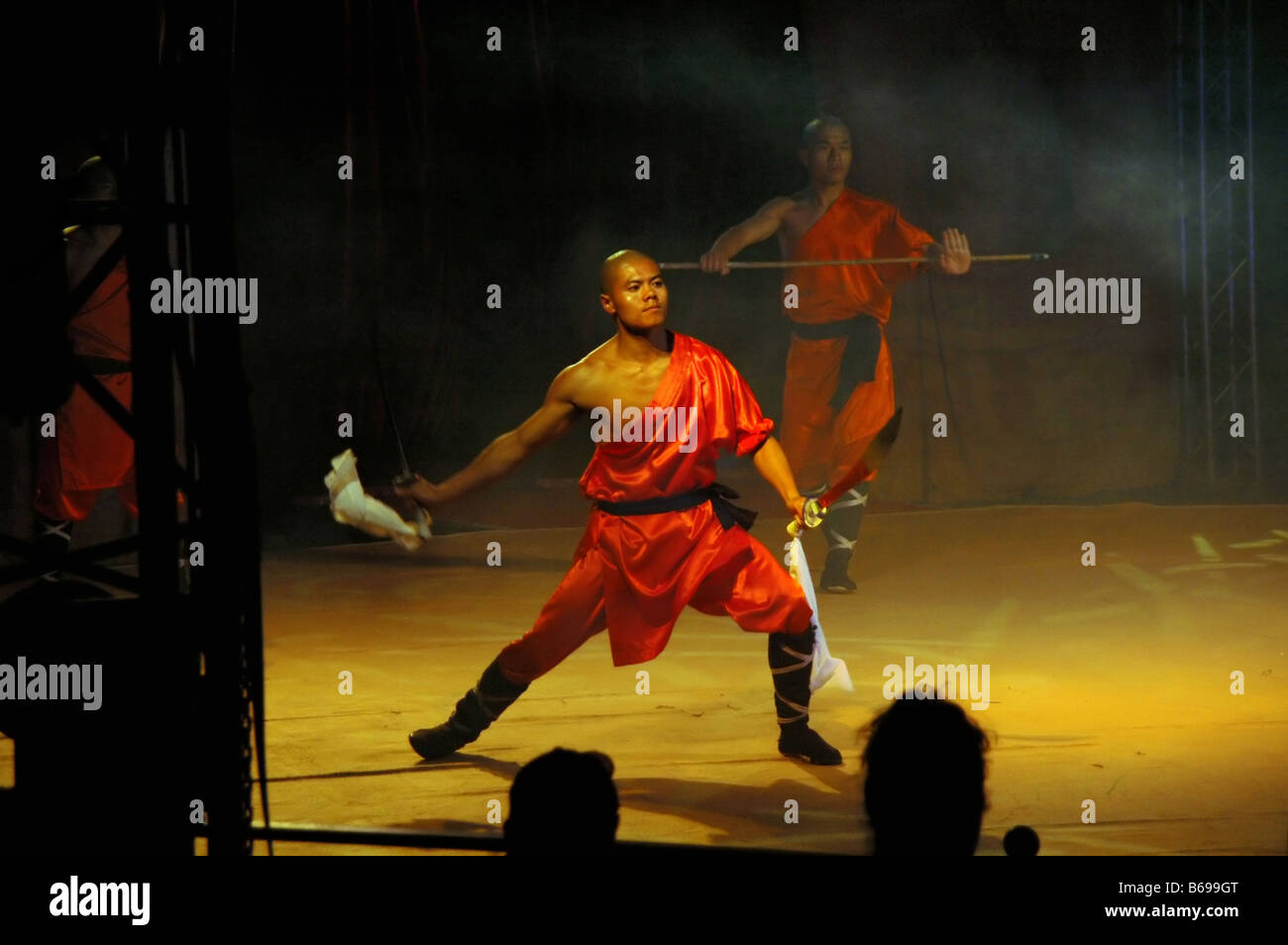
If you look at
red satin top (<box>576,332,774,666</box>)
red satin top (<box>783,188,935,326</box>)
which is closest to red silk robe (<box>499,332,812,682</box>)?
red satin top (<box>576,332,774,666</box>)

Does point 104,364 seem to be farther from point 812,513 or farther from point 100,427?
point 812,513

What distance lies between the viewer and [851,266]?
741 cm

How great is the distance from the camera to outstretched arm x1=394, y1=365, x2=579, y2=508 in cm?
429

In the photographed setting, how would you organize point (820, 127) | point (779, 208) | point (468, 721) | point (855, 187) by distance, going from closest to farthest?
point (468, 721), point (820, 127), point (779, 208), point (855, 187)

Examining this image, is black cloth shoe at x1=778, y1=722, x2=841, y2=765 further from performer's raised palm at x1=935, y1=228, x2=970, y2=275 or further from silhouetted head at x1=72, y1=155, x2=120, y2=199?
silhouetted head at x1=72, y1=155, x2=120, y2=199

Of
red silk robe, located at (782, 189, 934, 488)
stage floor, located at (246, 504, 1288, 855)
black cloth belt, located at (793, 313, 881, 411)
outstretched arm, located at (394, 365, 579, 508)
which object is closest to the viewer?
stage floor, located at (246, 504, 1288, 855)

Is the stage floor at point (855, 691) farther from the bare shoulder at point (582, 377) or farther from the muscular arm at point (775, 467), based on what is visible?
the bare shoulder at point (582, 377)

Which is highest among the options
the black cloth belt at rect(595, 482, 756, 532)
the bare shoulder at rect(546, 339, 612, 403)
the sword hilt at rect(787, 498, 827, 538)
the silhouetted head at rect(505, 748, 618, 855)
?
the bare shoulder at rect(546, 339, 612, 403)

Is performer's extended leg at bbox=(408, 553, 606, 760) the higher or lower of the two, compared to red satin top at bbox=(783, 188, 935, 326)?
lower

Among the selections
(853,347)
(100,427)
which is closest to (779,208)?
(853,347)

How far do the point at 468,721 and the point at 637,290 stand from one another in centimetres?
129

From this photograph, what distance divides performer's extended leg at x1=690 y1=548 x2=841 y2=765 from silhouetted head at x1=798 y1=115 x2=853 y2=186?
3.53m

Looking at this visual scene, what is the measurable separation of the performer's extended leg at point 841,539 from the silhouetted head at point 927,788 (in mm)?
4991

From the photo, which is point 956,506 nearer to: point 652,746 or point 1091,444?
point 1091,444
